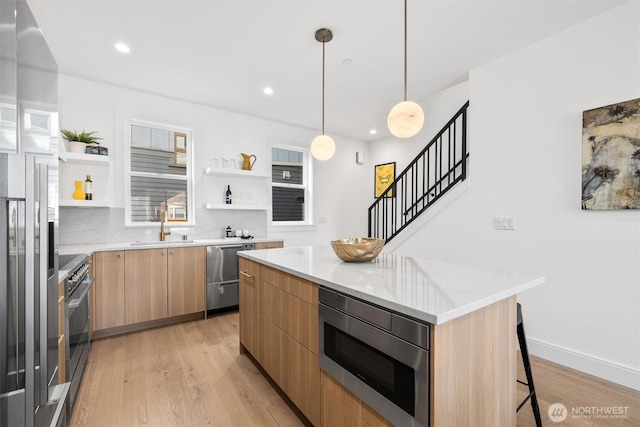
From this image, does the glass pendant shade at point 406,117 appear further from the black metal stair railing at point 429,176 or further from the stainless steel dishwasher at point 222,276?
the stainless steel dishwasher at point 222,276

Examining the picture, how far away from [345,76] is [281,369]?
10.0 ft

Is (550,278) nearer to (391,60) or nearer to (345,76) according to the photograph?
(391,60)

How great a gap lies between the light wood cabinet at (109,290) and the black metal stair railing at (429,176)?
11.0ft

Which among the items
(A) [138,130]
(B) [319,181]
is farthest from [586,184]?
(A) [138,130]

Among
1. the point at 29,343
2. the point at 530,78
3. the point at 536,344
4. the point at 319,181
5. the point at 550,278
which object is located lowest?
the point at 536,344

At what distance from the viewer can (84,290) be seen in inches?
89.2

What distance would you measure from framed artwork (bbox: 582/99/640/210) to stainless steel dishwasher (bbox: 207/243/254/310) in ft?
11.7

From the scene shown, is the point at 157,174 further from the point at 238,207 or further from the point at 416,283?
the point at 416,283

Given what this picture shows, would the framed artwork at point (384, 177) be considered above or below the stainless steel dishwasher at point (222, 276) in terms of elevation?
above

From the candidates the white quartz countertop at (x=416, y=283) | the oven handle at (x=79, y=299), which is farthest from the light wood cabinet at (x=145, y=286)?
the white quartz countertop at (x=416, y=283)

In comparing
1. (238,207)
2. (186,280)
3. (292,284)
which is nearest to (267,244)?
(238,207)

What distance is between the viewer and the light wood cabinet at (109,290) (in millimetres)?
2926

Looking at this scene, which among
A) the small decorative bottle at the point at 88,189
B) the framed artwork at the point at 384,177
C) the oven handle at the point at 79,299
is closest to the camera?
the oven handle at the point at 79,299

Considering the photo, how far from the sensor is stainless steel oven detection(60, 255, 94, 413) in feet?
6.04
